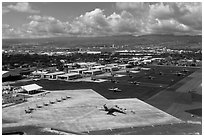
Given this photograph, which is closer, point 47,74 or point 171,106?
point 171,106

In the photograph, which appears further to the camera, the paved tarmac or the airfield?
the paved tarmac

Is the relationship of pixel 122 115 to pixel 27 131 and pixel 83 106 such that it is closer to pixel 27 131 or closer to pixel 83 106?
pixel 83 106

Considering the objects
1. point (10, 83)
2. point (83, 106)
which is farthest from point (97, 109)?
point (10, 83)

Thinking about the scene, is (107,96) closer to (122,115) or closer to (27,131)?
(122,115)

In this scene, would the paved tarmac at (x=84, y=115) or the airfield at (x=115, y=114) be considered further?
the paved tarmac at (x=84, y=115)

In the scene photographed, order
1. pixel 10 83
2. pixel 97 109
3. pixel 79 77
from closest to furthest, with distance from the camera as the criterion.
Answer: pixel 97 109
pixel 10 83
pixel 79 77

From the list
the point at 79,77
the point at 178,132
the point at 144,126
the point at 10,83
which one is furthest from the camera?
the point at 79,77

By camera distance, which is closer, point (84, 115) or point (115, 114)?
point (84, 115)
